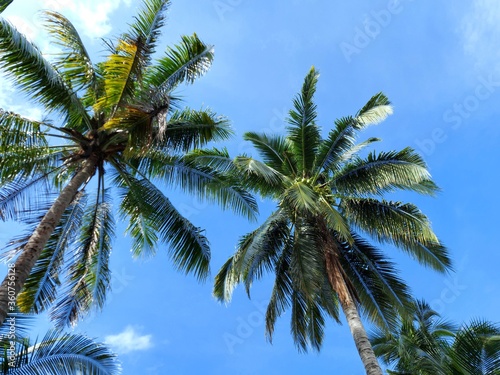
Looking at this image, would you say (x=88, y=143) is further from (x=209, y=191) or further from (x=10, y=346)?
(x=10, y=346)

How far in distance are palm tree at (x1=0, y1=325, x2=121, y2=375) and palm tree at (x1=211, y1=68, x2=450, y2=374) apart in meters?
4.79

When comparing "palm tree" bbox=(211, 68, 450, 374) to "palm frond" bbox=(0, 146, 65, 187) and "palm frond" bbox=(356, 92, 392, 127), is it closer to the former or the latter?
"palm frond" bbox=(356, 92, 392, 127)

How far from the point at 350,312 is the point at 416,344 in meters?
4.68

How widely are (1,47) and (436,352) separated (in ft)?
44.1

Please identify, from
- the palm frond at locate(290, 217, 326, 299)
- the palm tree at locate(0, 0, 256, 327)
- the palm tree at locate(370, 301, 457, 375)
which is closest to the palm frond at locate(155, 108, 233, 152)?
the palm tree at locate(0, 0, 256, 327)

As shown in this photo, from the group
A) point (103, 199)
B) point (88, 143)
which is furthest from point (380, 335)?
point (88, 143)

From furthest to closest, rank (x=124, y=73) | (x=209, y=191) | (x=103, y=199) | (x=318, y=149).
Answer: (x=318, y=149) → (x=209, y=191) → (x=103, y=199) → (x=124, y=73)

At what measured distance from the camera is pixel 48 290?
434 inches

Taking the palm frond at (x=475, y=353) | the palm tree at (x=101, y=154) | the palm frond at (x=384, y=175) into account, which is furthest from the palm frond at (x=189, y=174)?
the palm frond at (x=475, y=353)

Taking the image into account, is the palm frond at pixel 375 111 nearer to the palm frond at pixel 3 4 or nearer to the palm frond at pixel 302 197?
the palm frond at pixel 302 197

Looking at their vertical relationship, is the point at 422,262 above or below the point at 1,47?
below

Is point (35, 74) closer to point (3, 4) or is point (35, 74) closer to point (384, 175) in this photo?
point (3, 4)

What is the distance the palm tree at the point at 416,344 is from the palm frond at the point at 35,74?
9795mm

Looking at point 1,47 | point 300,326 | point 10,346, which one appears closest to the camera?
point 10,346
